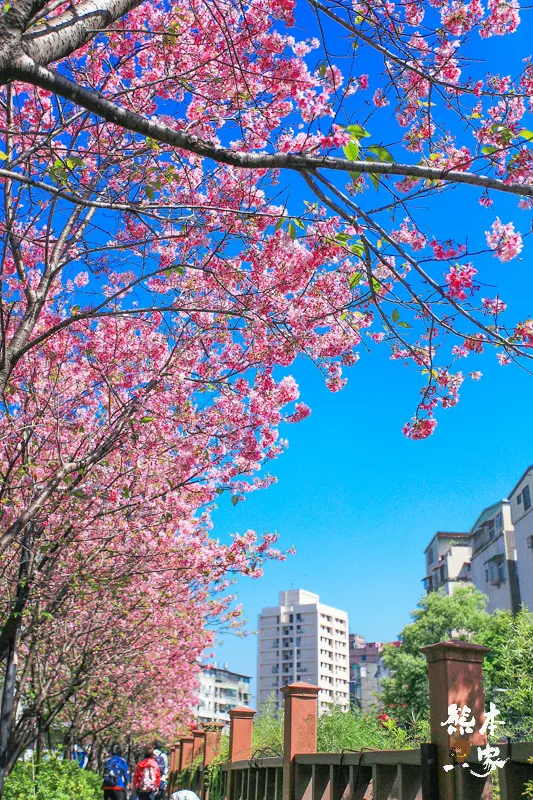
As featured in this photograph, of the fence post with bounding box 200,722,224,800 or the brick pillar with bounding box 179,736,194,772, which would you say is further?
the brick pillar with bounding box 179,736,194,772

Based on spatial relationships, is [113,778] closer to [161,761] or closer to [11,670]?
[161,761]

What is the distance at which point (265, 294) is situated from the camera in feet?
19.6

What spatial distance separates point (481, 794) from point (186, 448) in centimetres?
505

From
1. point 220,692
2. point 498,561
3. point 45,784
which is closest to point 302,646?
point 220,692

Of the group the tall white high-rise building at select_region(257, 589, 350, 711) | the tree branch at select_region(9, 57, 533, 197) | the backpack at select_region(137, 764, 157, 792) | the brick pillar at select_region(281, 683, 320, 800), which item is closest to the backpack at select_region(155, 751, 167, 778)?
the backpack at select_region(137, 764, 157, 792)

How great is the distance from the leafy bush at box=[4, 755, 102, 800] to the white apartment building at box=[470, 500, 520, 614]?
31352 millimetres

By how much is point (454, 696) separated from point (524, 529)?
3634cm

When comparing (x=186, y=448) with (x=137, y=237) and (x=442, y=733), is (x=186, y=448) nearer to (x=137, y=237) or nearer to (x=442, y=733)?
(x=137, y=237)

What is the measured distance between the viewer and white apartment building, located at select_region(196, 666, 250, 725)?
97.6 m

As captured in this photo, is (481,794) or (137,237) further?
(137,237)

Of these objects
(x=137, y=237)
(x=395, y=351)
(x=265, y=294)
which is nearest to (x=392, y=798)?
(x=395, y=351)

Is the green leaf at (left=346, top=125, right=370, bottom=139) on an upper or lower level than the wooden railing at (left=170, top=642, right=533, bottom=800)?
upper

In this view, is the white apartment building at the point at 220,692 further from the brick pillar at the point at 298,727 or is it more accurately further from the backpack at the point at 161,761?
the brick pillar at the point at 298,727

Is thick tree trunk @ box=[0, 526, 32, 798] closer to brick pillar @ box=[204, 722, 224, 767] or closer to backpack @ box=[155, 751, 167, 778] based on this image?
brick pillar @ box=[204, 722, 224, 767]
